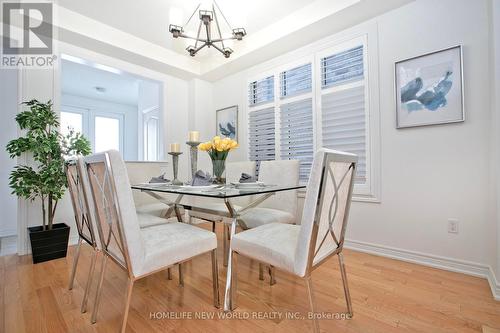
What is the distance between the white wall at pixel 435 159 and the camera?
1.91 m

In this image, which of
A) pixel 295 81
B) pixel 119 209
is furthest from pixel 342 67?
pixel 119 209

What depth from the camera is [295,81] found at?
314cm

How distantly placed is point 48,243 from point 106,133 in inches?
177

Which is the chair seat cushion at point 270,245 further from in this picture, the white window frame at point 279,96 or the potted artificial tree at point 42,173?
the potted artificial tree at point 42,173

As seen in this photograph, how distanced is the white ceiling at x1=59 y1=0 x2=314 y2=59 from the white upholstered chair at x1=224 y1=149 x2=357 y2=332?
1.82 meters

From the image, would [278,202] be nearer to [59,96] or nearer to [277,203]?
[277,203]

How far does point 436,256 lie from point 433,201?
483mm

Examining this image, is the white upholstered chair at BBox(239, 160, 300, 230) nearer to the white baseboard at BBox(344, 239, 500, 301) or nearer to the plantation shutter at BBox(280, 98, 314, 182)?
the plantation shutter at BBox(280, 98, 314, 182)

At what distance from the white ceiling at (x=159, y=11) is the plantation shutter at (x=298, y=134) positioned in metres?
1.05

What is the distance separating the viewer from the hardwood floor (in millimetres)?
1329

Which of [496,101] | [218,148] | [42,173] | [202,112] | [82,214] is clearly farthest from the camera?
[202,112]

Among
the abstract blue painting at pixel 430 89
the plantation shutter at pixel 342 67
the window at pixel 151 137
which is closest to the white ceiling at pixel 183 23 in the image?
the plantation shutter at pixel 342 67

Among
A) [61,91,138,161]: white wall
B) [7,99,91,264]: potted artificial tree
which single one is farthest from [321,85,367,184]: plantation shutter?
[61,91,138,161]: white wall

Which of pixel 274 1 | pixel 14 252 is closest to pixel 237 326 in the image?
pixel 14 252
